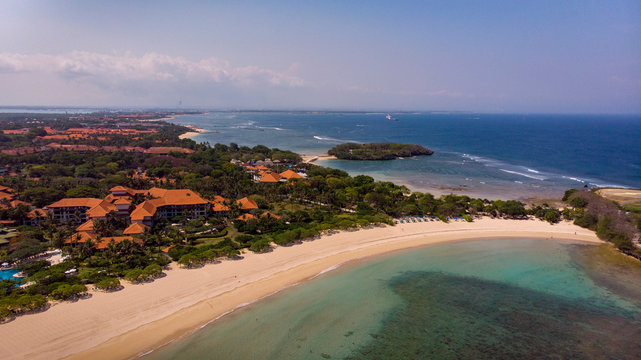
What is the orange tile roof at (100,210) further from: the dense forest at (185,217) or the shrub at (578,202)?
the shrub at (578,202)

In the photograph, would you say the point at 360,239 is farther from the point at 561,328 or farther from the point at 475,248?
the point at 561,328

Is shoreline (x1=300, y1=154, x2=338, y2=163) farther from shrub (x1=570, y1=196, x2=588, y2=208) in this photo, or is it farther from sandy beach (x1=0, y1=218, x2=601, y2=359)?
shrub (x1=570, y1=196, x2=588, y2=208)

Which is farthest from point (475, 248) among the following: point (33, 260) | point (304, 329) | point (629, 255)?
point (33, 260)

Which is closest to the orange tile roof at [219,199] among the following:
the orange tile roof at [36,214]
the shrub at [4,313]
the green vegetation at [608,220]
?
the orange tile roof at [36,214]

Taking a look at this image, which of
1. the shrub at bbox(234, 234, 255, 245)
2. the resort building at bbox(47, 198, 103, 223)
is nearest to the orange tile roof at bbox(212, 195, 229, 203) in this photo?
the shrub at bbox(234, 234, 255, 245)

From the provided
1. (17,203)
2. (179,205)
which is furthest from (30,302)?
(17,203)

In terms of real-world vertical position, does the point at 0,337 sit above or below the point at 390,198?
below
